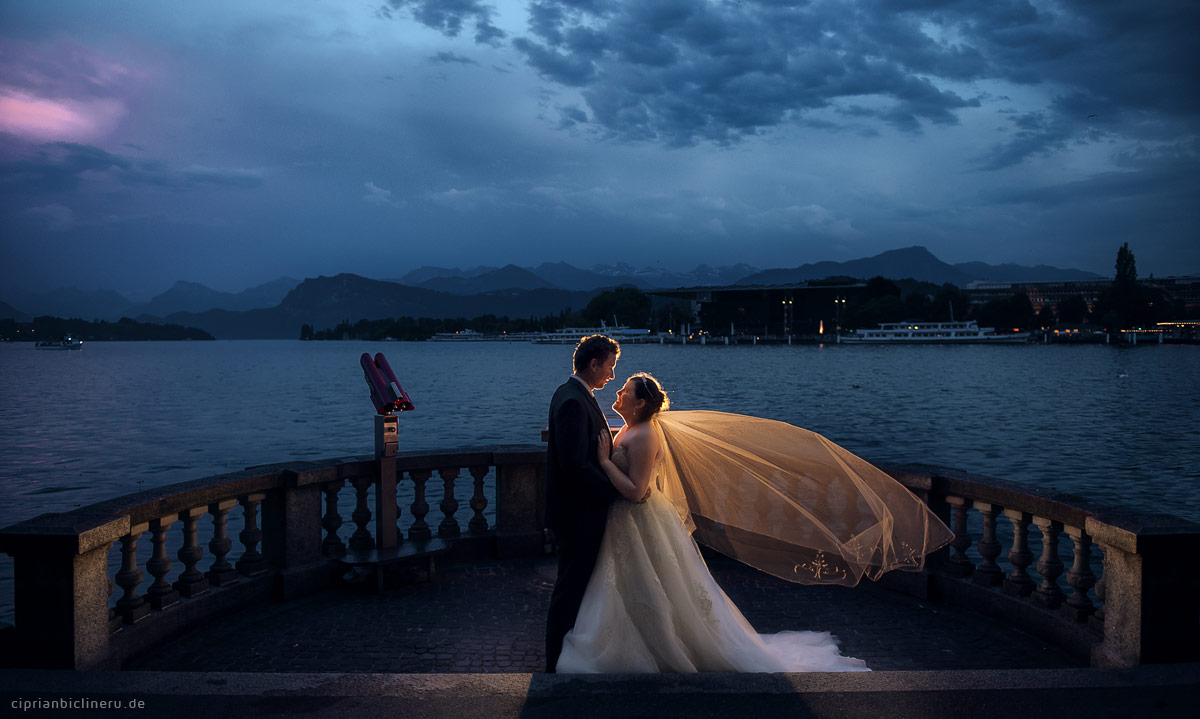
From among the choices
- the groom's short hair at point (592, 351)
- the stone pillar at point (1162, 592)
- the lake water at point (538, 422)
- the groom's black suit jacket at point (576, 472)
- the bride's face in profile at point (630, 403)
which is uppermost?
the groom's short hair at point (592, 351)

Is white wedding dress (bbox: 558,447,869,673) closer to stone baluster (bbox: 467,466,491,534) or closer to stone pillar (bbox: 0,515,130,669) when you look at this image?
stone pillar (bbox: 0,515,130,669)

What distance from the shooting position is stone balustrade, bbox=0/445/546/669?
171 inches

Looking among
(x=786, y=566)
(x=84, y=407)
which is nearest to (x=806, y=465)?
(x=786, y=566)

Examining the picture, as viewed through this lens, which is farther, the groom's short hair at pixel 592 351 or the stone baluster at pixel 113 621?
the stone baluster at pixel 113 621

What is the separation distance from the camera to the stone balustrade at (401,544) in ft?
14.3

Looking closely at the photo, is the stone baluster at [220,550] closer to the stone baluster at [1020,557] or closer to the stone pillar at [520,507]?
the stone pillar at [520,507]

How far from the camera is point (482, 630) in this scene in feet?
19.1

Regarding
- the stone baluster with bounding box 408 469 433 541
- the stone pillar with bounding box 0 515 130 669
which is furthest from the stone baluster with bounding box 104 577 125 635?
the stone baluster with bounding box 408 469 433 541

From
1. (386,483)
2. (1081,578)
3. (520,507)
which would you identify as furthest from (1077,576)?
(386,483)

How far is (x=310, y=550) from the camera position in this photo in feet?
22.0

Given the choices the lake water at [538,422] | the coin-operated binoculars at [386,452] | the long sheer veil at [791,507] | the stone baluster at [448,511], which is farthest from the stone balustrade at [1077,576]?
the lake water at [538,422]

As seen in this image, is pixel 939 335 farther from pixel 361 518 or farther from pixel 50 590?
pixel 50 590

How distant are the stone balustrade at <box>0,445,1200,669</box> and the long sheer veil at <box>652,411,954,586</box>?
1.01 meters

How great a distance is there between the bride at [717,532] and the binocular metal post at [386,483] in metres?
2.85
